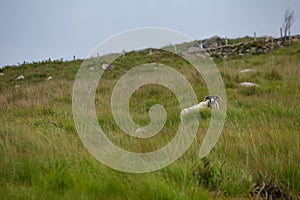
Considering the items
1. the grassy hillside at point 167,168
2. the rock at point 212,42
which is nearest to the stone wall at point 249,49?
the rock at point 212,42

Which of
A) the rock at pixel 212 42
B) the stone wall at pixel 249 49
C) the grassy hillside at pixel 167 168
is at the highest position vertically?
the rock at pixel 212 42

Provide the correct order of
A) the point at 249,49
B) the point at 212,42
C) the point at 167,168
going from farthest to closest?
the point at 212,42 < the point at 249,49 < the point at 167,168

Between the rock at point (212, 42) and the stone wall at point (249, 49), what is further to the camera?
the rock at point (212, 42)

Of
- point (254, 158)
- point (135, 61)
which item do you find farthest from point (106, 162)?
point (135, 61)

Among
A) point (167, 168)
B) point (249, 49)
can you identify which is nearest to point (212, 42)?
point (249, 49)

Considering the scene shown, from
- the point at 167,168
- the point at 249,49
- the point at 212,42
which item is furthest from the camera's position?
the point at 212,42

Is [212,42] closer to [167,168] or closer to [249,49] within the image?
[249,49]

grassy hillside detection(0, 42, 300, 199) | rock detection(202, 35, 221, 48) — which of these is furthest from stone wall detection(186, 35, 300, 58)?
grassy hillside detection(0, 42, 300, 199)

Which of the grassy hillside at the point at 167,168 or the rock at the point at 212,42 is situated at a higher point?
the rock at the point at 212,42

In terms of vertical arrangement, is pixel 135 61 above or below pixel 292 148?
above

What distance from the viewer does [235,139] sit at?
350cm

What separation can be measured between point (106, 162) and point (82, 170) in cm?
27

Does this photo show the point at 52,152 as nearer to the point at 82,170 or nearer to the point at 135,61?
the point at 82,170

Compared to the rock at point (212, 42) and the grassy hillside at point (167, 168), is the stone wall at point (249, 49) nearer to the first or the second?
the rock at point (212, 42)
